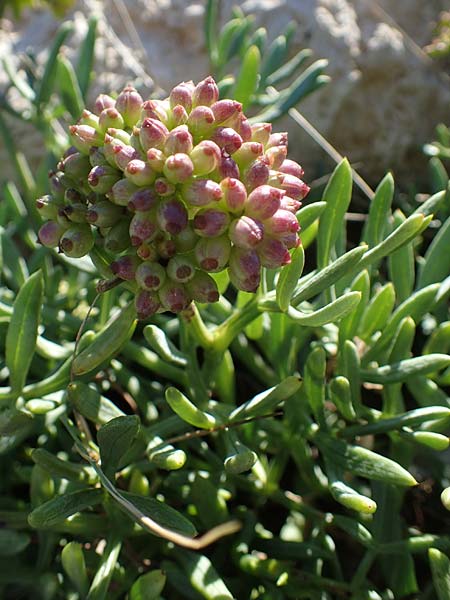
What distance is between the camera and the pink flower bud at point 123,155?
1.07 meters

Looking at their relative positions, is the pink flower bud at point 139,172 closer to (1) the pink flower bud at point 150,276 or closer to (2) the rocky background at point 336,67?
(1) the pink flower bud at point 150,276

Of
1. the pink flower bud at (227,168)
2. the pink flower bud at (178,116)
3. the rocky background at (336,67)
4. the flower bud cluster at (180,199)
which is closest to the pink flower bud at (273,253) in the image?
the flower bud cluster at (180,199)

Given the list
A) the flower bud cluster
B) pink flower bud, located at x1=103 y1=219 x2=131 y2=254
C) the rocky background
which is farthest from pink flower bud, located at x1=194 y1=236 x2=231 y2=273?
the rocky background

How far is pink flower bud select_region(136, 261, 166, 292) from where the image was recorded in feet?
3.50

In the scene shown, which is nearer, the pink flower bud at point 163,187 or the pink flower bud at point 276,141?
the pink flower bud at point 163,187

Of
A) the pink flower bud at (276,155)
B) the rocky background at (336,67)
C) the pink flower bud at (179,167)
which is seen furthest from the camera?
the rocky background at (336,67)

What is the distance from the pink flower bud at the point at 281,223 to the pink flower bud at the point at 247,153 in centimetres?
9

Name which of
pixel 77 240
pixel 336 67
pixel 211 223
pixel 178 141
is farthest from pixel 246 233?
pixel 336 67

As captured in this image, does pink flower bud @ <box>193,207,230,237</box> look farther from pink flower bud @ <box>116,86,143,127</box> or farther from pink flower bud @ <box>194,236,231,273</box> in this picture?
pink flower bud @ <box>116,86,143,127</box>

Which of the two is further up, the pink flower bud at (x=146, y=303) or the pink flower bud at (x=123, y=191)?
the pink flower bud at (x=123, y=191)

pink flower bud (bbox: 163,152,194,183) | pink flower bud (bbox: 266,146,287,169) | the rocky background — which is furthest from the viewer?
the rocky background

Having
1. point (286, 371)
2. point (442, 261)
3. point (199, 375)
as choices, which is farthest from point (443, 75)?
→ point (199, 375)

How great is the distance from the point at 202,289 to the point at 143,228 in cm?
12

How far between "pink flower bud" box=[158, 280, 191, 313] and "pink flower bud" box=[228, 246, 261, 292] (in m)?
0.08
